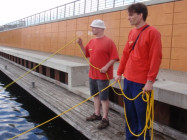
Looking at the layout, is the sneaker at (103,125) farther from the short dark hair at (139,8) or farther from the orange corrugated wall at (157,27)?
the orange corrugated wall at (157,27)

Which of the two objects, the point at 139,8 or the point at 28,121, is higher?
the point at 139,8

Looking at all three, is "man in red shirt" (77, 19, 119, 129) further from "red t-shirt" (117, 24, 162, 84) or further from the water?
the water

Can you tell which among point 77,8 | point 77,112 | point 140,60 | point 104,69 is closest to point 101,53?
point 104,69

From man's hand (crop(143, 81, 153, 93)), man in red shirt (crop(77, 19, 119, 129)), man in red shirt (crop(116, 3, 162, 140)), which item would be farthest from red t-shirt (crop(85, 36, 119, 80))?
man's hand (crop(143, 81, 153, 93))

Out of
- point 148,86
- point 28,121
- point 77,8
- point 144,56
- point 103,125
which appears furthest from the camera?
point 77,8

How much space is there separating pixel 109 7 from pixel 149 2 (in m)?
3.75

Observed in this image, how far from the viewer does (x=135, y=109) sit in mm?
2703

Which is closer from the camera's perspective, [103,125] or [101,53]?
[101,53]

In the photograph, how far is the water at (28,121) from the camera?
4.79 meters

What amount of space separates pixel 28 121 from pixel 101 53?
12.3ft

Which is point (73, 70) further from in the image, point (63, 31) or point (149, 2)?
point (63, 31)

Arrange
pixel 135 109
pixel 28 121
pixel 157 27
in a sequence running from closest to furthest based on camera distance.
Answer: pixel 135 109 → pixel 28 121 → pixel 157 27

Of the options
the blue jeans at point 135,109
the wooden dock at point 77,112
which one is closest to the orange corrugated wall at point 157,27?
the wooden dock at point 77,112

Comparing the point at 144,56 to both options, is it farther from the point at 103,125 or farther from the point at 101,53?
the point at 103,125
